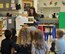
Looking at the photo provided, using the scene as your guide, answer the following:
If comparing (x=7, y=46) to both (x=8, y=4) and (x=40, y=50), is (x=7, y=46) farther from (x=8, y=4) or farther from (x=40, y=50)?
(x=8, y=4)

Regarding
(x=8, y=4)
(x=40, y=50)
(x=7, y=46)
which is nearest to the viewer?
(x=40, y=50)

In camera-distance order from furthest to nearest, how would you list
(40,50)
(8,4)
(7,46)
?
(8,4)
(7,46)
(40,50)

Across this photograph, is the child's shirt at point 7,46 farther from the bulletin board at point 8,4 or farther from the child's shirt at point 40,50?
the bulletin board at point 8,4

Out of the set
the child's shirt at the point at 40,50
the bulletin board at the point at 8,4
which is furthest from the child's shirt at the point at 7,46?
the bulletin board at the point at 8,4

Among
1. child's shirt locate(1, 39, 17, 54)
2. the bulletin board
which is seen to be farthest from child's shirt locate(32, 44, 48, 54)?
the bulletin board

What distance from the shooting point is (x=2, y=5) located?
332 inches

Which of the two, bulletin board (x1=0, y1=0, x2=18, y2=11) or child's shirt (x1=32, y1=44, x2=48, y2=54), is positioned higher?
bulletin board (x1=0, y1=0, x2=18, y2=11)

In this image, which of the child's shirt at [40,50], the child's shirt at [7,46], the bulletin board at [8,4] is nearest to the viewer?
the child's shirt at [40,50]

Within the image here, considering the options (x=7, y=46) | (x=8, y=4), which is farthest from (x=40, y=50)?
(x=8, y=4)

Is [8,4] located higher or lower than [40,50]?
higher

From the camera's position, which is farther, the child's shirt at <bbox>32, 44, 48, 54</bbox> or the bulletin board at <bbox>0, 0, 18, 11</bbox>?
the bulletin board at <bbox>0, 0, 18, 11</bbox>

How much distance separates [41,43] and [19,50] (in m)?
0.36

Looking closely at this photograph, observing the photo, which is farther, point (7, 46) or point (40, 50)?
point (7, 46)

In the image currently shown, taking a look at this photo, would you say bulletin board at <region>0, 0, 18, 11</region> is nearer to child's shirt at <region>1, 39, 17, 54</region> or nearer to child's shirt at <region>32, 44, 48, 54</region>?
child's shirt at <region>1, 39, 17, 54</region>
